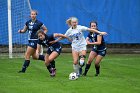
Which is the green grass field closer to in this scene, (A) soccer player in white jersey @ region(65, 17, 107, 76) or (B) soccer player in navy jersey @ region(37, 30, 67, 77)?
(B) soccer player in navy jersey @ region(37, 30, 67, 77)

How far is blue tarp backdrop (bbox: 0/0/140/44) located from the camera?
2847 centimetres

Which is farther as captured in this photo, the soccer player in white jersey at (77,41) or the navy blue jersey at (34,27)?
the navy blue jersey at (34,27)

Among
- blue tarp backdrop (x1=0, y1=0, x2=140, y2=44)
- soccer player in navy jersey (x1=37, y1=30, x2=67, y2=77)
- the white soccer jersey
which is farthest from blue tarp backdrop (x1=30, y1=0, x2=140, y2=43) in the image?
the white soccer jersey

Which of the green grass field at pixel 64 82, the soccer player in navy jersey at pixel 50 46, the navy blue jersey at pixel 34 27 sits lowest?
the green grass field at pixel 64 82

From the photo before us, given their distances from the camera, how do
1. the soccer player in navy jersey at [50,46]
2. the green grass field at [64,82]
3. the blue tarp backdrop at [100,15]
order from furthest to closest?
the blue tarp backdrop at [100,15] → the soccer player in navy jersey at [50,46] → the green grass field at [64,82]

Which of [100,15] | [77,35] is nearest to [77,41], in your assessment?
[77,35]

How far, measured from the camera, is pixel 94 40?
1700 centimetres

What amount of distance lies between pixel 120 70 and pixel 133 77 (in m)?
2.99

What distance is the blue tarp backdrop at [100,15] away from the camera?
28.5 m

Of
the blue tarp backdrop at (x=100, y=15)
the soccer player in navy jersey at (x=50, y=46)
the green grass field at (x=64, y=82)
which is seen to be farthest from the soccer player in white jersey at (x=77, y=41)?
the blue tarp backdrop at (x=100, y=15)

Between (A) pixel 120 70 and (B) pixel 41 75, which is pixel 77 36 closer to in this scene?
(B) pixel 41 75

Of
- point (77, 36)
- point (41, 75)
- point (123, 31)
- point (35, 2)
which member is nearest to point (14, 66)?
point (41, 75)

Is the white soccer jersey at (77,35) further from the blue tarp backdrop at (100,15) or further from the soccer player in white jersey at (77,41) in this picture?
the blue tarp backdrop at (100,15)

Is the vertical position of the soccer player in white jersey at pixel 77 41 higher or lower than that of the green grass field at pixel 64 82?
higher
